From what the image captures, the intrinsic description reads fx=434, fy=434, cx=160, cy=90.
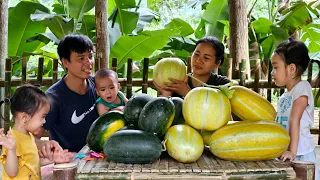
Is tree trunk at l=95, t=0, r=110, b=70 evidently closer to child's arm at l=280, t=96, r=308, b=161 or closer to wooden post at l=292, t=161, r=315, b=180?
child's arm at l=280, t=96, r=308, b=161

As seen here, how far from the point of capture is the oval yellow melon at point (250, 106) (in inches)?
79.7

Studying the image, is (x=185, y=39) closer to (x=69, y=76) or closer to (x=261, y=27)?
(x=261, y=27)

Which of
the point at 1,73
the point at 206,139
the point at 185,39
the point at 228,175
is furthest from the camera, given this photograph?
the point at 185,39

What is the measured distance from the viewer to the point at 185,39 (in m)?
6.84

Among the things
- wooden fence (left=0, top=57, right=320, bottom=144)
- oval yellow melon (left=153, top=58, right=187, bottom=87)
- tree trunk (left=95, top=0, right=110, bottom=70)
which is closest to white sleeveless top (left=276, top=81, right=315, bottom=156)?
oval yellow melon (left=153, top=58, right=187, bottom=87)

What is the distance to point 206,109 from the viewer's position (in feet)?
6.14

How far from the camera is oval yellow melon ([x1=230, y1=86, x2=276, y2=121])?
6.64 ft

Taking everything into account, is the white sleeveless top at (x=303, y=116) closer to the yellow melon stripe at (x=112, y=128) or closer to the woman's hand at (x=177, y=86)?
the woman's hand at (x=177, y=86)

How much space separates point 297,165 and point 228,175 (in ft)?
1.10

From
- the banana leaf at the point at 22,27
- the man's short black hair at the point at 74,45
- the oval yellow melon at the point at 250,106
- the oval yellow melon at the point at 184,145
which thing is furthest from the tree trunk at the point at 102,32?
the oval yellow melon at the point at 184,145

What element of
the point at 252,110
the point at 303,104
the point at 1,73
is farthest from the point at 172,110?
the point at 1,73

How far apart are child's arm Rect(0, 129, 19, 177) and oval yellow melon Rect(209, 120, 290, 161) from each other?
873mm

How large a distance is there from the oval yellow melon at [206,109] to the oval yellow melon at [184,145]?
0.06m

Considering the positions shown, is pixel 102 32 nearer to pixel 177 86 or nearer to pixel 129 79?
pixel 129 79
